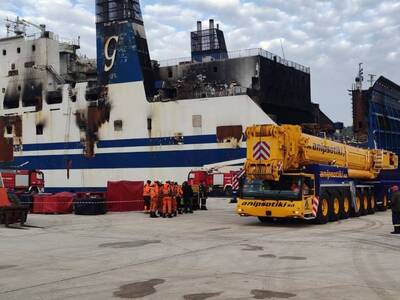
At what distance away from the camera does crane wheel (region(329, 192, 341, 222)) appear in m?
18.5

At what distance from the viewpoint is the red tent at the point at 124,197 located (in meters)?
24.3

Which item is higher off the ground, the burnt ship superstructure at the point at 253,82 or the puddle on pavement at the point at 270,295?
the burnt ship superstructure at the point at 253,82

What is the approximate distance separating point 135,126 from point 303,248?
3035cm

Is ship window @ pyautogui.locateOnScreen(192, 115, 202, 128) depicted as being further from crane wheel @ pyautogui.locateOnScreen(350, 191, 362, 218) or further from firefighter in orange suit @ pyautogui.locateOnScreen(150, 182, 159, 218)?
crane wheel @ pyautogui.locateOnScreen(350, 191, 362, 218)

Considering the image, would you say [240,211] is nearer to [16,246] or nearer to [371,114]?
[16,246]

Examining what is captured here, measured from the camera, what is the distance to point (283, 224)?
1780 centimetres

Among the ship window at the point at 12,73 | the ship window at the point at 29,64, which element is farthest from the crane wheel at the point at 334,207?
the ship window at the point at 12,73

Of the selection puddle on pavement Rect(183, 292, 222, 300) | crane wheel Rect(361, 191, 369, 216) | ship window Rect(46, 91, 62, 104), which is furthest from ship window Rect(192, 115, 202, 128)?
puddle on pavement Rect(183, 292, 222, 300)

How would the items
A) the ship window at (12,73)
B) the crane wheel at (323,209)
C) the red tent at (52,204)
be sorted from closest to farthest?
the crane wheel at (323,209), the red tent at (52,204), the ship window at (12,73)

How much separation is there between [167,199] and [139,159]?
1915 centimetres

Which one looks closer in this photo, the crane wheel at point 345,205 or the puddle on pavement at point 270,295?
the puddle on pavement at point 270,295

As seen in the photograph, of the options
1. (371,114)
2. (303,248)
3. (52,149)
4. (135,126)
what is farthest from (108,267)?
(52,149)

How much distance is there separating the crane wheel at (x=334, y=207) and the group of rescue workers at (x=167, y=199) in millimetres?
6271

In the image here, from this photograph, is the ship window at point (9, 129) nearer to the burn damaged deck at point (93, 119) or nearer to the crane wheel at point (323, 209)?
the burn damaged deck at point (93, 119)
